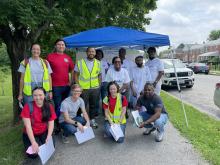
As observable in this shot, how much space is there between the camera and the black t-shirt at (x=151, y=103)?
6.40 meters

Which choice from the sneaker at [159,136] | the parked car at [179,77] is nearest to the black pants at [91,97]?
the sneaker at [159,136]

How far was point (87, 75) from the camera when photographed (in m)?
6.86

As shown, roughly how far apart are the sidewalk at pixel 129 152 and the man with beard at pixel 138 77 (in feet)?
5.52

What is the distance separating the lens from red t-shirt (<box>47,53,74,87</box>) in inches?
250

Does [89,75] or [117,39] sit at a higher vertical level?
[117,39]

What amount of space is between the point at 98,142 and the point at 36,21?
319 centimetres

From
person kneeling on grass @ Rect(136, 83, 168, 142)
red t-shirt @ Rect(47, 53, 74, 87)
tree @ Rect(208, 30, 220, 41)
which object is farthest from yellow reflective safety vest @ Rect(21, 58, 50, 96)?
tree @ Rect(208, 30, 220, 41)

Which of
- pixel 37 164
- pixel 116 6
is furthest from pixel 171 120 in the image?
pixel 116 6

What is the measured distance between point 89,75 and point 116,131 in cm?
146

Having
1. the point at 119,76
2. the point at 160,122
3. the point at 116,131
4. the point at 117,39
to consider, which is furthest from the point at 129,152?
the point at 117,39

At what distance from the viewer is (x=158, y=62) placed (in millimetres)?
8531

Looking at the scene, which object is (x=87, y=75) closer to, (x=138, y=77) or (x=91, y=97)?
(x=91, y=97)

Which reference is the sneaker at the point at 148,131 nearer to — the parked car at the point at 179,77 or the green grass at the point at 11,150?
the green grass at the point at 11,150

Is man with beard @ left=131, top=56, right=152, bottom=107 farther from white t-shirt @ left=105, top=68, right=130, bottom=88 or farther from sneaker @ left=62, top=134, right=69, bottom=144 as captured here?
sneaker @ left=62, top=134, right=69, bottom=144
